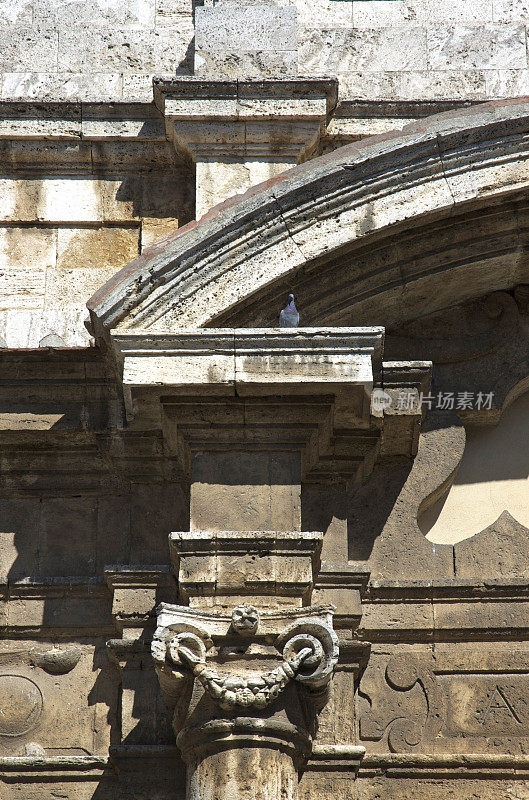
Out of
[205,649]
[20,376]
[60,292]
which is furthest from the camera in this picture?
[60,292]

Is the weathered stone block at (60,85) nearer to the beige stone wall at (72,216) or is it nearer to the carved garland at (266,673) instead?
the beige stone wall at (72,216)

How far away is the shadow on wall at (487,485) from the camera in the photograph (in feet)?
19.5

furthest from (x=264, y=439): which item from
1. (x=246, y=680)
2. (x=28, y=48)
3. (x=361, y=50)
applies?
(x=28, y=48)

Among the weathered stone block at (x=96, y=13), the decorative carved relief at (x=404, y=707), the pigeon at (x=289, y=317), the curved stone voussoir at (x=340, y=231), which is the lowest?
the decorative carved relief at (x=404, y=707)

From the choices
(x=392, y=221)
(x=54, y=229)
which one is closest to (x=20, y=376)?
(x=54, y=229)

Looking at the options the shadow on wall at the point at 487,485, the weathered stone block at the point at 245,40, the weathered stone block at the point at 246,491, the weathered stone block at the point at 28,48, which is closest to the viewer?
the weathered stone block at the point at 246,491

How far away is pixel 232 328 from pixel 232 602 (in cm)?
128

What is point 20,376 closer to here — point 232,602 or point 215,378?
point 215,378

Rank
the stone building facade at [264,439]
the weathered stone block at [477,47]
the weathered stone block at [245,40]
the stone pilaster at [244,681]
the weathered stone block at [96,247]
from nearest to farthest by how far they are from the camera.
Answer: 1. the stone pilaster at [244,681]
2. the stone building facade at [264,439]
3. the weathered stone block at [96,247]
4. the weathered stone block at [245,40]
5. the weathered stone block at [477,47]

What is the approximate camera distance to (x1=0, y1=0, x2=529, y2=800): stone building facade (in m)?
5.10

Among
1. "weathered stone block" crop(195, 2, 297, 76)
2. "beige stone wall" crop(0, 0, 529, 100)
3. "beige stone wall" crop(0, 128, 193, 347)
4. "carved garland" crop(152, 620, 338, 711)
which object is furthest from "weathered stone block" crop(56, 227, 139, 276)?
"carved garland" crop(152, 620, 338, 711)

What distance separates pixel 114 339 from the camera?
5.11 metres

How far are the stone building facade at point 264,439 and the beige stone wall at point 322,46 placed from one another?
0.39 ft

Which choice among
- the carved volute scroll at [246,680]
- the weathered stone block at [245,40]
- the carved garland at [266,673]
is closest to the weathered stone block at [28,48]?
the weathered stone block at [245,40]
